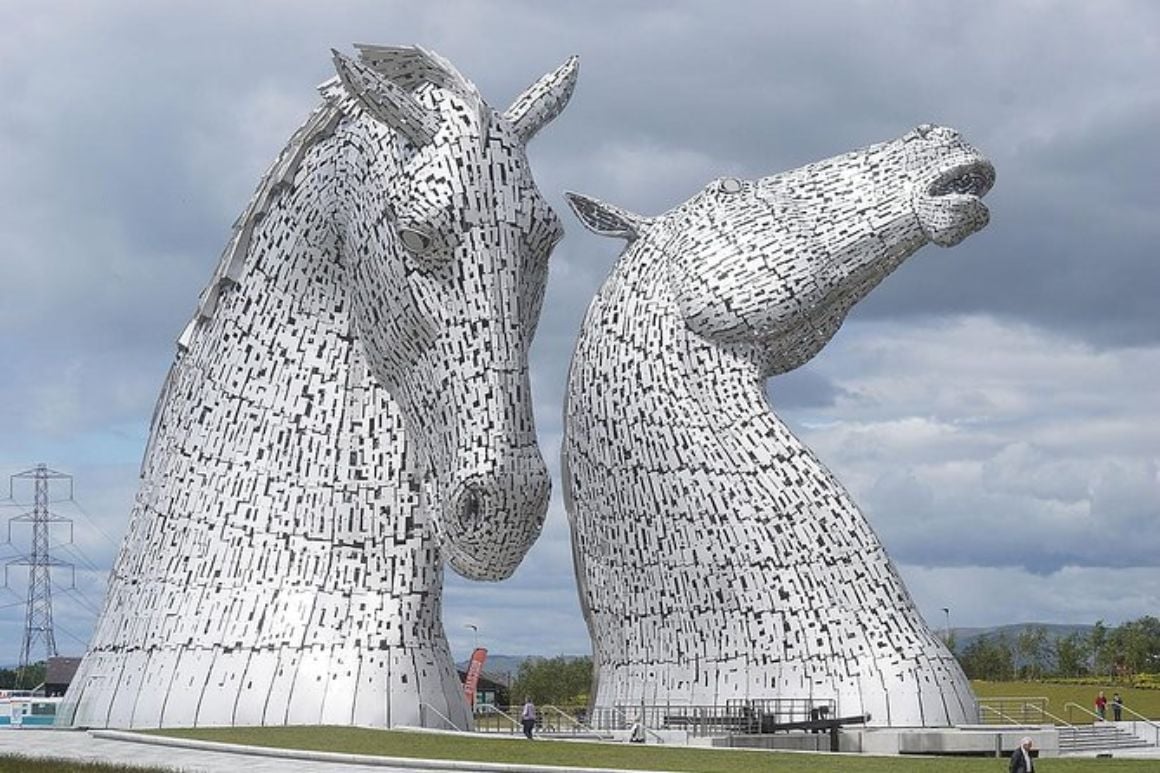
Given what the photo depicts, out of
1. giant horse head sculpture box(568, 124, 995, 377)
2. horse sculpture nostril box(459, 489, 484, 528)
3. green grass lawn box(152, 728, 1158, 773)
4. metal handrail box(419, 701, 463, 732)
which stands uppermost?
giant horse head sculpture box(568, 124, 995, 377)

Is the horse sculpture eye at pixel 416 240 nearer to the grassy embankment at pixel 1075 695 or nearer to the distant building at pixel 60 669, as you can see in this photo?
the grassy embankment at pixel 1075 695

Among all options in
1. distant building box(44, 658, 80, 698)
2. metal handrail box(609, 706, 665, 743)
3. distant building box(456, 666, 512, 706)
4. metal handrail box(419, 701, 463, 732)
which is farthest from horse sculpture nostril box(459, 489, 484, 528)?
distant building box(44, 658, 80, 698)

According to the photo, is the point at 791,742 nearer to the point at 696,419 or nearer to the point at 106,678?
the point at 696,419

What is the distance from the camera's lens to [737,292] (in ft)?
66.0

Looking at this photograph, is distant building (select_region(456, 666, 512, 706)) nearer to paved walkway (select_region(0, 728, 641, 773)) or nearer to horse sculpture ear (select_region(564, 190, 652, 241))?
horse sculpture ear (select_region(564, 190, 652, 241))

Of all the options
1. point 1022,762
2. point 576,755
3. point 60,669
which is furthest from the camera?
point 60,669

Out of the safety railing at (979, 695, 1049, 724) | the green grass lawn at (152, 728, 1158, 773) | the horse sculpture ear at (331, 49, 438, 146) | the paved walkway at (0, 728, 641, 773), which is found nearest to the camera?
the paved walkway at (0, 728, 641, 773)

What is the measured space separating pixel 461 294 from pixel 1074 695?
34.0 m

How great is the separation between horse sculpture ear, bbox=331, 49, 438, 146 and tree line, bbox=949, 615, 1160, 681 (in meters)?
54.3

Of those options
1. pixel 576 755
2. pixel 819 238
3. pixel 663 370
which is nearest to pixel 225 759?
pixel 576 755

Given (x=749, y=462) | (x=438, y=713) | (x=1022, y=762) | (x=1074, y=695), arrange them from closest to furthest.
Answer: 1. (x=1022, y=762)
2. (x=438, y=713)
3. (x=749, y=462)
4. (x=1074, y=695)

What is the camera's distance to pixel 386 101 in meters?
11.3

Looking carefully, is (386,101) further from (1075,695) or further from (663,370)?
(1075,695)

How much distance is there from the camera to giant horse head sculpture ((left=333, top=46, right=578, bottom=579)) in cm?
1085
